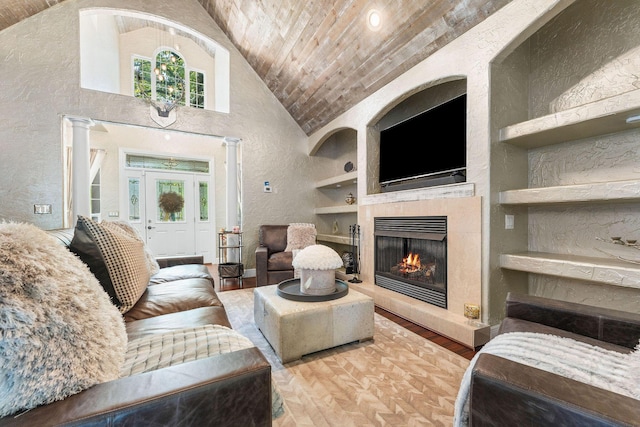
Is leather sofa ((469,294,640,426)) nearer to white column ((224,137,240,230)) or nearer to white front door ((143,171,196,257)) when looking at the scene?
white column ((224,137,240,230))

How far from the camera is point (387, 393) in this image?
1.47 m

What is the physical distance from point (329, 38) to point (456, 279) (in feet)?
9.67

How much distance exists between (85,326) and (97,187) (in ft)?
18.2

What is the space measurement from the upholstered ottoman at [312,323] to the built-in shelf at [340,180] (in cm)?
224

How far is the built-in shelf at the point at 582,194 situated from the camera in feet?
5.13

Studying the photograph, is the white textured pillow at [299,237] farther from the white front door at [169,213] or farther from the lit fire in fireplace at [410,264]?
the white front door at [169,213]

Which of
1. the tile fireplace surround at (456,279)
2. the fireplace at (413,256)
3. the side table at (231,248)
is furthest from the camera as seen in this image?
the side table at (231,248)

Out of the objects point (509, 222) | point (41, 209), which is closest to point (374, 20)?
point (509, 222)

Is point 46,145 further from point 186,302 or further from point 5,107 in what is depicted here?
point 186,302

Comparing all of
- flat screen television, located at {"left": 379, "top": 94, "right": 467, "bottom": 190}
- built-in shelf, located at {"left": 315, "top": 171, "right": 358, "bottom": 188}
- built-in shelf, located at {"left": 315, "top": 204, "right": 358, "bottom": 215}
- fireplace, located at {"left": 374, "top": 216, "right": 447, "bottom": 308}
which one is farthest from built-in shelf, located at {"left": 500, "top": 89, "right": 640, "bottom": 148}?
built-in shelf, located at {"left": 315, "top": 204, "right": 358, "bottom": 215}

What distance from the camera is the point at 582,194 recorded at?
5.64 ft

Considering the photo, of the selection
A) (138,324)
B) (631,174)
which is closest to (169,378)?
(138,324)

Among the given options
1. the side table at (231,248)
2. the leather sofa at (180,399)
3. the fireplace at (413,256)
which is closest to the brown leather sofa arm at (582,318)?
the fireplace at (413,256)

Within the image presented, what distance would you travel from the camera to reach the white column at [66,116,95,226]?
360cm
